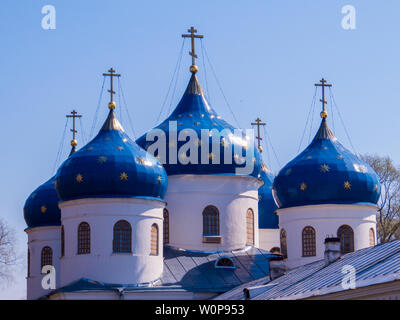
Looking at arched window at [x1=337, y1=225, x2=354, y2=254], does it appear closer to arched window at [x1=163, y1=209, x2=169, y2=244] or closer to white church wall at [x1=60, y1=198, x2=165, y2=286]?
arched window at [x1=163, y1=209, x2=169, y2=244]

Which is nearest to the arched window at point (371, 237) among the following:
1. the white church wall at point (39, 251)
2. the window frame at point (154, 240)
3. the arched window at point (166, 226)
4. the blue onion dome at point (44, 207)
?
the arched window at point (166, 226)

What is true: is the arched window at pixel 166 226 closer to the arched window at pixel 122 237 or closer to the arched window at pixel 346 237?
the arched window at pixel 122 237

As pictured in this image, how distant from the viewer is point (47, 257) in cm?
3831

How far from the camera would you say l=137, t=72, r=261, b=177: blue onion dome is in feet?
117

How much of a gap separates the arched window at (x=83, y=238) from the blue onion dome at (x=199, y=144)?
4.46 metres

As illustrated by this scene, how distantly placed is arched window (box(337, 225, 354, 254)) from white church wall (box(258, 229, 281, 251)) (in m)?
7.22

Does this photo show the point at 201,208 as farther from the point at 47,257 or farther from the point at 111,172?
the point at 47,257

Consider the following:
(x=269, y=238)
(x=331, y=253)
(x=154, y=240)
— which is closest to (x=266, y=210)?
(x=269, y=238)

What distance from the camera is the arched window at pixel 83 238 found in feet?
106

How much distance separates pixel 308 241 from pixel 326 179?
7.01 ft

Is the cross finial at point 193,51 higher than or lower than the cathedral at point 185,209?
higher

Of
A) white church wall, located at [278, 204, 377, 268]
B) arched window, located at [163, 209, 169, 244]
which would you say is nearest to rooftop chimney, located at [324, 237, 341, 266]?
white church wall, located at [278, 204, 377, 268]
